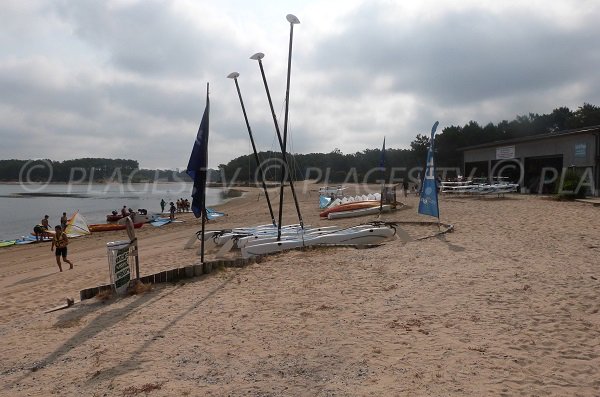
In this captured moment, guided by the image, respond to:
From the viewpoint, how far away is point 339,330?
534 centimetres

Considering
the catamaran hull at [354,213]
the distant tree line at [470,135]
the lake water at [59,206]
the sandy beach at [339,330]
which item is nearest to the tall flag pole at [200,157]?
the sandy beach at [339,330]

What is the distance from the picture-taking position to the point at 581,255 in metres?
8.40

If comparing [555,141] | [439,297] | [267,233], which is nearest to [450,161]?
A: [555,141]

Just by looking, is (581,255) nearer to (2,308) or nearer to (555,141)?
(2,308)

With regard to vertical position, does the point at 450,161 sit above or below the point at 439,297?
above

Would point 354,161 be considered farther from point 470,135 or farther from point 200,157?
point 200,157

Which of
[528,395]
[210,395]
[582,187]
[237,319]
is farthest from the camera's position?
[582,187]

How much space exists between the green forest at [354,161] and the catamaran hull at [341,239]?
7897 mm

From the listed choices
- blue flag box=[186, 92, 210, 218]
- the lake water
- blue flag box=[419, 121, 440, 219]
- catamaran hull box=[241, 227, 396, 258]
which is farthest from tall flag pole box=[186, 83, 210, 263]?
the lake water

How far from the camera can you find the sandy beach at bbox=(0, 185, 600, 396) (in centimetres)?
411

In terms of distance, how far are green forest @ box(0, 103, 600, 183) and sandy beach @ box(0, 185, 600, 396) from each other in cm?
1187

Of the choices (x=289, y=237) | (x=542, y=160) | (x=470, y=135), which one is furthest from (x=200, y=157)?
(x=470, y=135)

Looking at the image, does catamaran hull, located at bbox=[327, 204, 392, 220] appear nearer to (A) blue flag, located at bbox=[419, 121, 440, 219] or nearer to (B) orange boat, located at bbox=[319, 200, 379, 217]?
(B) orange boat, located at bbox=[319, 200, 379, 217]

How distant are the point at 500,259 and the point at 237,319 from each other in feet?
16.4
